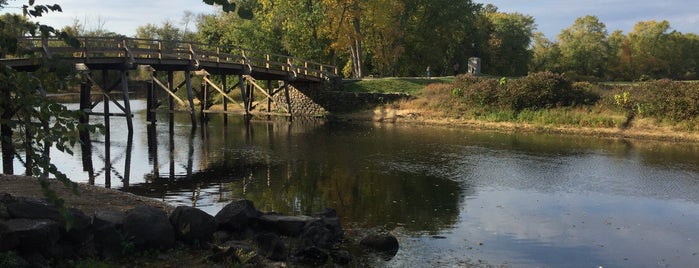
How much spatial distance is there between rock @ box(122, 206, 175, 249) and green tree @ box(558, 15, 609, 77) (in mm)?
68299

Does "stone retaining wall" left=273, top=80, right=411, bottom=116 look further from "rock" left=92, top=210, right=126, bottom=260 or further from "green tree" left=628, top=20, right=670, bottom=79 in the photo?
"green tree" left=628, top=20, right=670, bottom=79

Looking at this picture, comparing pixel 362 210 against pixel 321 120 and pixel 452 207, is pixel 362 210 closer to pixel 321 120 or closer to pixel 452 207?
pixel 452 207

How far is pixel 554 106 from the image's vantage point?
36.1 metres

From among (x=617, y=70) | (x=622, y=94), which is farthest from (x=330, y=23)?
(x=617, y=70)

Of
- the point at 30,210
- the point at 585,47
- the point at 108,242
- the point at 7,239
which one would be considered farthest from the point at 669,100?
the point at 585,47

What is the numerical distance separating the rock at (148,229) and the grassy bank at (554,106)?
28632 mm

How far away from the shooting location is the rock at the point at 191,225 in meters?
9.49

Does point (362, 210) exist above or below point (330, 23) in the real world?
below

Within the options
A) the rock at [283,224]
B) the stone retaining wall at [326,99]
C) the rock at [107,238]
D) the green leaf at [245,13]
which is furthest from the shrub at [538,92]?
the green leaf at [245,13]

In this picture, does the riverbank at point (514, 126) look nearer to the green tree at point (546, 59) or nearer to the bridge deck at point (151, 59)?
the bridge deck at point (151, 59)

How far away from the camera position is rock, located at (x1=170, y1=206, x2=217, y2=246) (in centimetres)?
949

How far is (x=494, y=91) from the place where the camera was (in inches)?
1506

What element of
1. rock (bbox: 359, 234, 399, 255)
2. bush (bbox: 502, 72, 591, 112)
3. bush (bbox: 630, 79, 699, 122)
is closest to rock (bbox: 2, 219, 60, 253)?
rock (bbox: 359, 234, 399, 255)

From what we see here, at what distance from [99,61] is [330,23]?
24124 millimetres
